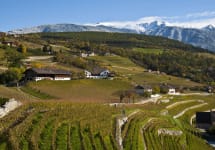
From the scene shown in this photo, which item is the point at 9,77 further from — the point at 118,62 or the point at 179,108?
the point at 118,62

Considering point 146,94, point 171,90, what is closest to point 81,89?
point 146,94

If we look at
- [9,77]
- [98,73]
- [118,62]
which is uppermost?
[9,77]

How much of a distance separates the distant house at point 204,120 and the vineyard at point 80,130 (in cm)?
3008

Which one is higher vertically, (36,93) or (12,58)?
(12,58)

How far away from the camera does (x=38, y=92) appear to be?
73562mm

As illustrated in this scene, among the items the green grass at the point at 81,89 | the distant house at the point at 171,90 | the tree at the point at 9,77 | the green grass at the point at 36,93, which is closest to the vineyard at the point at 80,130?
the green grass at the point at 36,93

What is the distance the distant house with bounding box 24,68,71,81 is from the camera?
90400 millimetres

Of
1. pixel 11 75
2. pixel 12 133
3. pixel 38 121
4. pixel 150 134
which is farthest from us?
pixel 11 75

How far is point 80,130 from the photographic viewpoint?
3528 centimetres

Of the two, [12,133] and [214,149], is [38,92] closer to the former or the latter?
[214,149]

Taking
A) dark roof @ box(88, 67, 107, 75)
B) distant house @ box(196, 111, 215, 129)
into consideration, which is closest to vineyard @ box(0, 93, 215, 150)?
distant house @ box(196, 111, 215, 129)

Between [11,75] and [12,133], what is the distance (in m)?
56.6

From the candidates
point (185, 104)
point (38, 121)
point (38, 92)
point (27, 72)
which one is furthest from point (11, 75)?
point (38, 121)

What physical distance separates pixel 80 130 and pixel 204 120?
49465mm
